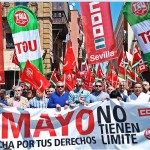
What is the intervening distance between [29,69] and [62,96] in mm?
2461

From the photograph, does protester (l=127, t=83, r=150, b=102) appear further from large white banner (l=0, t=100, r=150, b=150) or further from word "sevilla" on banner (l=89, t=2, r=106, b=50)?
word "sevilla" on banner (l=89, t=2, r=106, b=50)

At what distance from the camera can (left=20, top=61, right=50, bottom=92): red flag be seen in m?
11.2

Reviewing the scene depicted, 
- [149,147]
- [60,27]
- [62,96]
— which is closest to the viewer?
[149,147]

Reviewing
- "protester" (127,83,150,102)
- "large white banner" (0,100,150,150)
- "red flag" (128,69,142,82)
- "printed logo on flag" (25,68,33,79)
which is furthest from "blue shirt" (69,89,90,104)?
"red flag" (128,69,142,82)

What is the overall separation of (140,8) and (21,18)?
3.37 metres

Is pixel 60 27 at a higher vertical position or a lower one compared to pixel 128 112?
higher

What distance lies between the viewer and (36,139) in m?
→ 8.86

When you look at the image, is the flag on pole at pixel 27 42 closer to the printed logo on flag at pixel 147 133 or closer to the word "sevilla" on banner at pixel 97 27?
the word "sevilla" on banner at pixel 97 27

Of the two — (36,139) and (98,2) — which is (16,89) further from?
(98,2)

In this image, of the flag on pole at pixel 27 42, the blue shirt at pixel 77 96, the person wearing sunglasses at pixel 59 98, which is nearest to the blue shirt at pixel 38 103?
the person wearing sunglasses at pixel 59 98

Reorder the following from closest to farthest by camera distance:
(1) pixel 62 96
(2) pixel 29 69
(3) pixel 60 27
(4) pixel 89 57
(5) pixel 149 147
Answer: (5) pixel 149 147
(1) pixel 62 96
(4) pixel 89 57
(2) pixel 29 69
(3) pixel 60 27

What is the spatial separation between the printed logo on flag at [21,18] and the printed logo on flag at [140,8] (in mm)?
3070

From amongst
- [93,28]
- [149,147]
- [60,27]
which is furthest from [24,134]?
[60,27]

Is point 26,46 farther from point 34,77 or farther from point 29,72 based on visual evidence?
point 34,77
